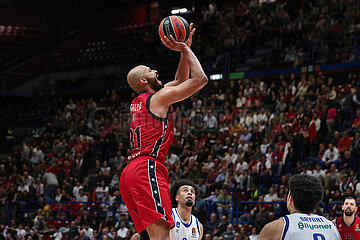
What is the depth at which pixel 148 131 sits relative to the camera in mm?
5590

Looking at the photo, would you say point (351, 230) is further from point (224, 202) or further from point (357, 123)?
point (357, 123)

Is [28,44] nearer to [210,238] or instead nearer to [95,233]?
[95,233]

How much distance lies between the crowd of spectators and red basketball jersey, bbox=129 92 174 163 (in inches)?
294

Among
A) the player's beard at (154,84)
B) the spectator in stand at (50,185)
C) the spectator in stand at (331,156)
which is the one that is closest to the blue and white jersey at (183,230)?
the player's beard at (154,84)

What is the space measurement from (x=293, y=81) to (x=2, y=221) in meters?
11.0

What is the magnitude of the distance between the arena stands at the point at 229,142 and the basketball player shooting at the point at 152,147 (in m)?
7.62

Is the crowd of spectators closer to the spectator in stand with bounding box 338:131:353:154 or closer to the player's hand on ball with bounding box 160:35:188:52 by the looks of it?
the spectator in stand with bounding box 338:131:353:154

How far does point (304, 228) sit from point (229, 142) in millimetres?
13420

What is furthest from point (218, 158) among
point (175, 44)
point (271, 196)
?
point (175, 44)

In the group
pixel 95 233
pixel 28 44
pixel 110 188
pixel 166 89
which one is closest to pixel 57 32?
pixel 28 44

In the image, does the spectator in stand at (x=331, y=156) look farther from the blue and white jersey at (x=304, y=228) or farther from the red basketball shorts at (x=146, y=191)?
the blue and white jersey at (x=304, y=228)

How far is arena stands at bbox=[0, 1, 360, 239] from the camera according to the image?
14750 mm

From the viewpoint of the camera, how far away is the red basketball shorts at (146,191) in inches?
209

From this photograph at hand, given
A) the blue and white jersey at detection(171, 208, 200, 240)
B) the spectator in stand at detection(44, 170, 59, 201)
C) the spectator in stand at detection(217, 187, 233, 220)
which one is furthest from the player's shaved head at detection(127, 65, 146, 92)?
the spectator in stand at detection(44, 170, 59, 201)
